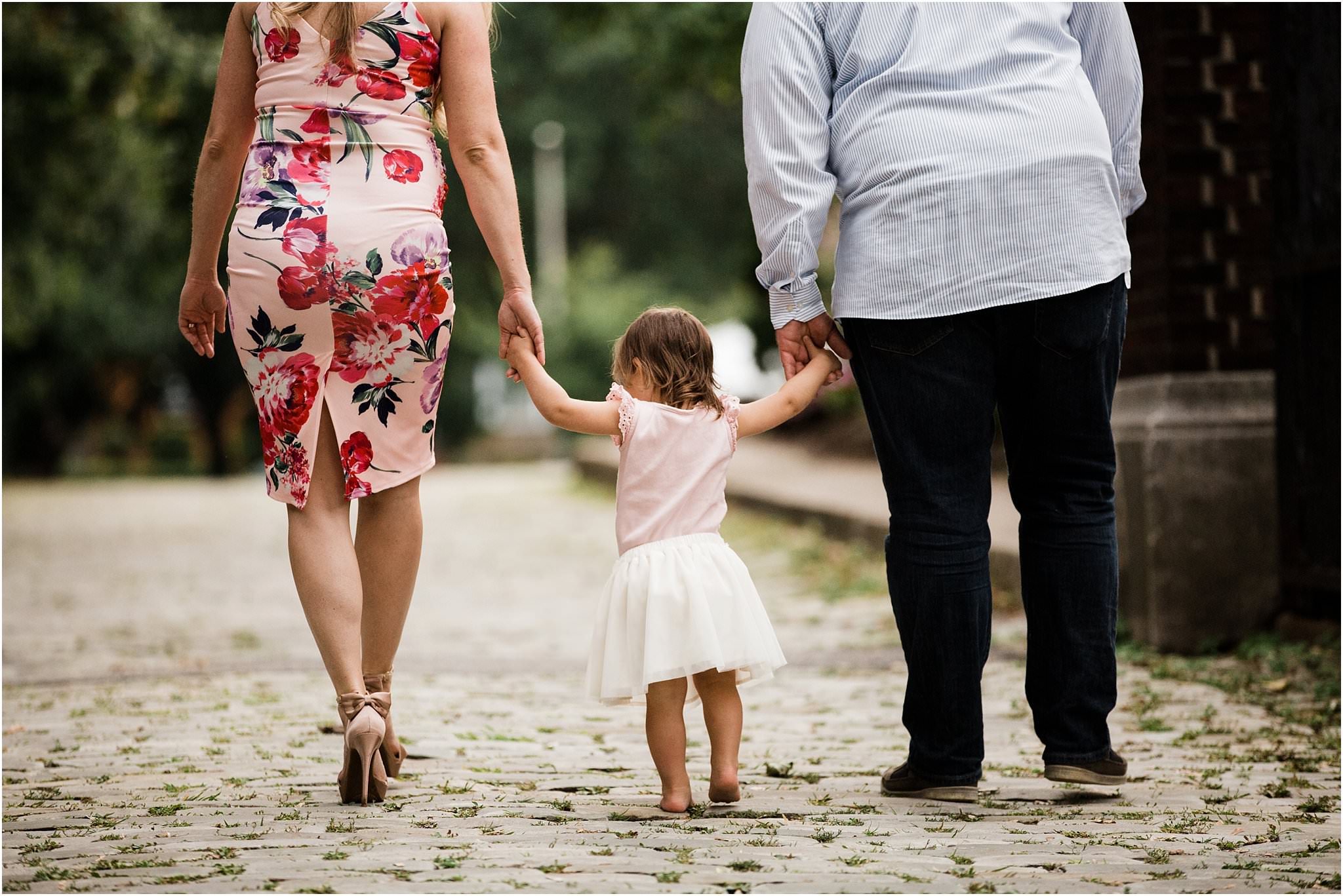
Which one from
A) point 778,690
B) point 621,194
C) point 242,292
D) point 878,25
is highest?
point 621,194

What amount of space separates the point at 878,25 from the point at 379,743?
1919 mm

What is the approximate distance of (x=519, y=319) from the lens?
11.3 ft

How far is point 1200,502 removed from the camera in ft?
18.6

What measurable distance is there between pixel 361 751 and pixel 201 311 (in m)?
1.20

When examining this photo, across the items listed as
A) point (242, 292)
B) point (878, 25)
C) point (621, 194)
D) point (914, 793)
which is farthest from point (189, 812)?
point (621, 194)

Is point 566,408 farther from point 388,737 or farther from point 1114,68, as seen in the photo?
point 1114,68

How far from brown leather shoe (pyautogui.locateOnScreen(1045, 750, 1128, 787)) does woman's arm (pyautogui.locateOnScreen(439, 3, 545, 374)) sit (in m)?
1.48

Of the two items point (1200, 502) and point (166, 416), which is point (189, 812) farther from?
point (166, 416)

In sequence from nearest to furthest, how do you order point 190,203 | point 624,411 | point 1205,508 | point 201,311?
point 624,411
point 201,311
point 1205,508
point 190,203

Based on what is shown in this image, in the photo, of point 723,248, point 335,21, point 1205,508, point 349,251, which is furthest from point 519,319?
point 723,248

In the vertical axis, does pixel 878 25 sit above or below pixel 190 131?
below

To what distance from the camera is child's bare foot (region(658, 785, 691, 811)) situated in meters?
3.25

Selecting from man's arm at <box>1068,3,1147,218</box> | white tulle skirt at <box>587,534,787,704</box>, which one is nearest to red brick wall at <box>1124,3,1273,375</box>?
man's arm at <box>1068,3,1147,218</box>

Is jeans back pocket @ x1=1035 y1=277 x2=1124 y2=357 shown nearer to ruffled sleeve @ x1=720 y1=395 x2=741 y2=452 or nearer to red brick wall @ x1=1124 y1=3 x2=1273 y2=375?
ruffled sleeve @ x1=720 y1=395 x2=741 y2=452
